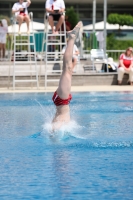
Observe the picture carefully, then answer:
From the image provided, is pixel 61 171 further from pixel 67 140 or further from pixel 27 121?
pixel 27 121

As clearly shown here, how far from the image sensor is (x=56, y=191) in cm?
465

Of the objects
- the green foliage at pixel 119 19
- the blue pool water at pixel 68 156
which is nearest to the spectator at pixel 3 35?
the blue pool water at pixel 68 156

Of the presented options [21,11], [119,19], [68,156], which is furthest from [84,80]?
[119,19]

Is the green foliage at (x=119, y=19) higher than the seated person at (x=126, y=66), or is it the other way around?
the green foliage at (x=119, y=19)

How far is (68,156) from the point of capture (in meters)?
6.09

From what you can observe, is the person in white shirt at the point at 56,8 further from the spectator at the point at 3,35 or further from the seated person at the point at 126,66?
the spectator at the point at 3,35

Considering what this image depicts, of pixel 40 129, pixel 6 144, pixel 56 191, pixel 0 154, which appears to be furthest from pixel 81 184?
pixel 40 129

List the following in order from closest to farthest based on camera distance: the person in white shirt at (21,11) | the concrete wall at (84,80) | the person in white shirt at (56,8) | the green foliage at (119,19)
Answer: the person in white shirt at (56,8)
the concrete wall at (84,80)
the person in white shirt at (21,11)
the green foliage at (119,19)

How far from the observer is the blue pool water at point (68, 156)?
15.3ft

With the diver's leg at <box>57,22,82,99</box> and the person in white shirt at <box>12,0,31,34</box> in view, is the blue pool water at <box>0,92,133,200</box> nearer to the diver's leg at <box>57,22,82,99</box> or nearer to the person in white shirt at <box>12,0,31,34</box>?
the diver's leg at <box>57,22,82,99</box>

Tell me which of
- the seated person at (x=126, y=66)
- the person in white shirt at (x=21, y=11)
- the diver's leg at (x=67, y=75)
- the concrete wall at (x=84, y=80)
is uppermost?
the person in white shirt at (x=21, y=11)

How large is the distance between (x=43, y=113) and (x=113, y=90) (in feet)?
17.5

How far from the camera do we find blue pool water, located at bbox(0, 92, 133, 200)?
4.67 meters

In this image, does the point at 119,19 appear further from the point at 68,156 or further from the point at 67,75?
the point at 68,156
